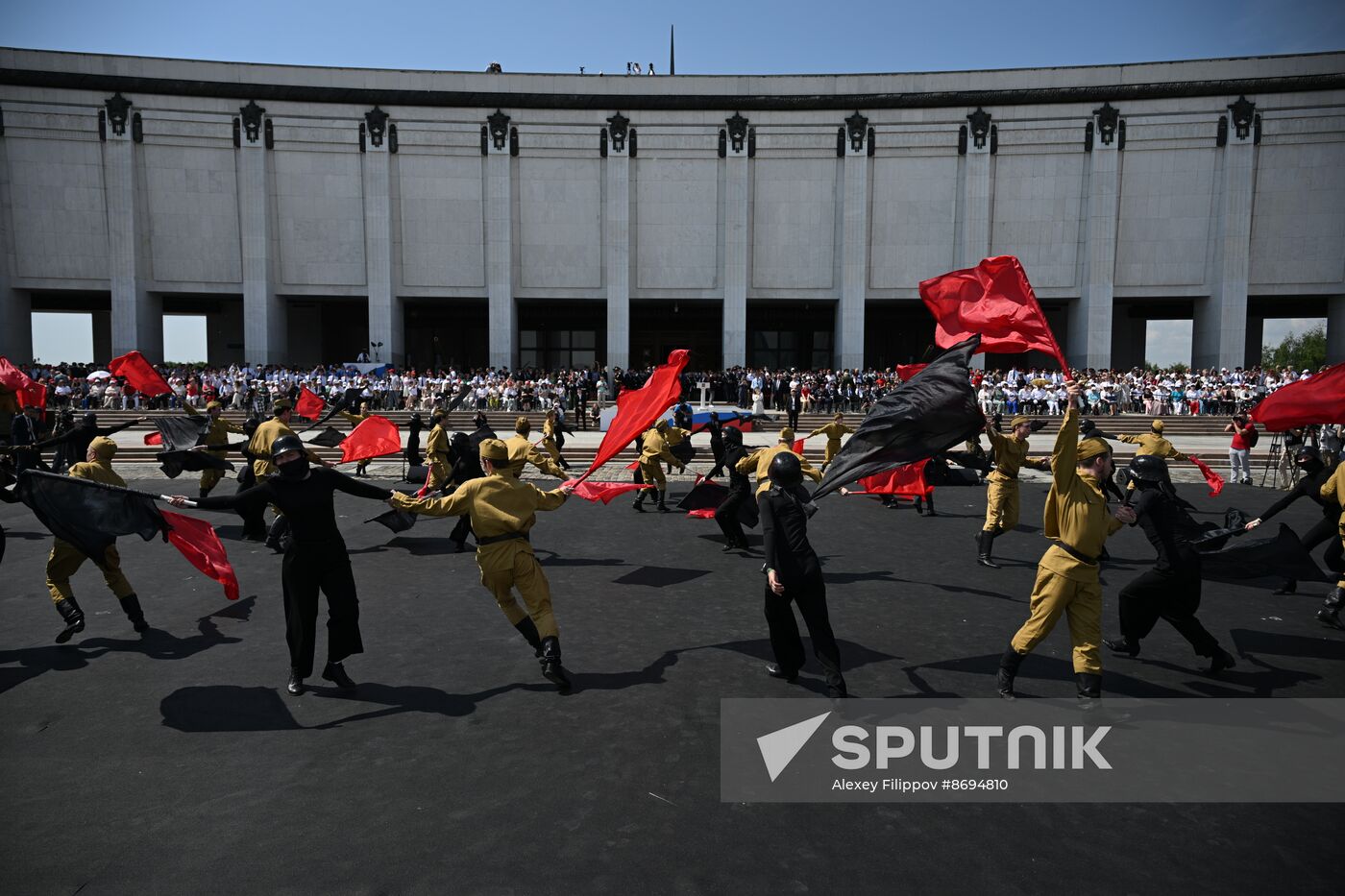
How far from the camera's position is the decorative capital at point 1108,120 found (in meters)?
37.0

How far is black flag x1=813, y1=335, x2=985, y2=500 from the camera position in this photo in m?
6.00

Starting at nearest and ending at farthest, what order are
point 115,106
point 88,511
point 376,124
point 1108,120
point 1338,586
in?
point 88,511
point 1338,586
point 115,106
point 1108,120
point 376,124

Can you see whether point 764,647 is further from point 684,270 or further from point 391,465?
point 684,270

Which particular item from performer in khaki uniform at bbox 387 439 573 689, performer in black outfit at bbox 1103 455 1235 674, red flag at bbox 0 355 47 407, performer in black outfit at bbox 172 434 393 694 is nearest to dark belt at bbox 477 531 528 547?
performer in khaki uniform at bbox 387 439 573 689

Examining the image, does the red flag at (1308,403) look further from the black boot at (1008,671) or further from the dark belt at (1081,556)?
the black boot at (1008,671)

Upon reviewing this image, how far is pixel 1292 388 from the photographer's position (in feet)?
24.8

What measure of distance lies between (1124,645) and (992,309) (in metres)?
3.03

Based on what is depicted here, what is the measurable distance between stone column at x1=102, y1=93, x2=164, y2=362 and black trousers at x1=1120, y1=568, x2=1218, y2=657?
139 ft

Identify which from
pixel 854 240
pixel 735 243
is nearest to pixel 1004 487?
pixel 735 243

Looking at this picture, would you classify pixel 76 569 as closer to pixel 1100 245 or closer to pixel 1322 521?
pixel 1322 521

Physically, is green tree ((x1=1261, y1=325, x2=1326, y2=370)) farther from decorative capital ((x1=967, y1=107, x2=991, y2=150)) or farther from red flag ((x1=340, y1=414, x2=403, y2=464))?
red flag ((x1=340, y1=414, x2=403, y2=464))

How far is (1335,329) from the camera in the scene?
125ft

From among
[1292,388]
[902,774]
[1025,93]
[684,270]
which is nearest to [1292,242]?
[1025,93]

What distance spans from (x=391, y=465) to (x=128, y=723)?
15.8 metres
